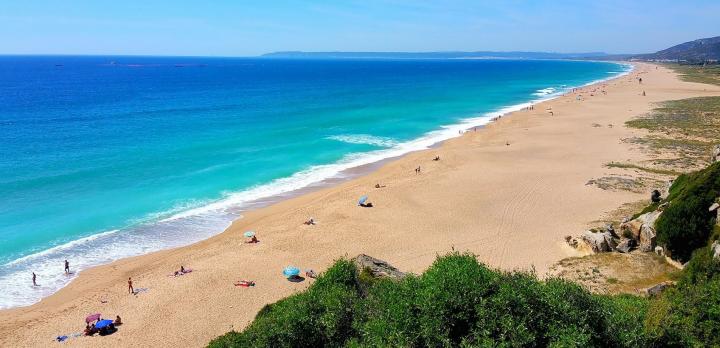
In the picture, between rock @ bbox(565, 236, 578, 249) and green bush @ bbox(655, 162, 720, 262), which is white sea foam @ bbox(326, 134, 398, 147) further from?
green bush @ bbox(655, 162, 720, 262)

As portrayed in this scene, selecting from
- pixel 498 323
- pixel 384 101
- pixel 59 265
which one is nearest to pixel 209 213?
pixel 59 265

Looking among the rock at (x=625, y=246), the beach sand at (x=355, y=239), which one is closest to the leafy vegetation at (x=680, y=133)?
the beach sand at (x=355, y=239)

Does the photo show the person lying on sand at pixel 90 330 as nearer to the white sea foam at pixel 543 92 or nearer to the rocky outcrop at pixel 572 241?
the rocky outcrop at pixel 572 241

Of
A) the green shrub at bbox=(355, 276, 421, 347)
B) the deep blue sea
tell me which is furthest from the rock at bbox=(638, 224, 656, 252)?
the deep blue sea

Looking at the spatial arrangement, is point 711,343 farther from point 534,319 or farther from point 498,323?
point 498,323

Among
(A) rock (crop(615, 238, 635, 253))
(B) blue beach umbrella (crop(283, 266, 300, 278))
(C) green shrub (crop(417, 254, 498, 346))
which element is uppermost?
(C) green shrub (crop(417, 254, 498, 346))

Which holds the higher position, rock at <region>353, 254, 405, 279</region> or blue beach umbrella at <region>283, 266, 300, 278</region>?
rock at <region>353, 254, 405, 279</region>
